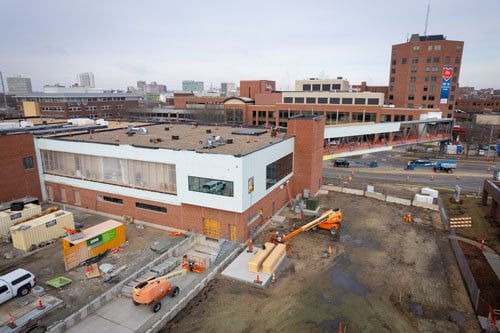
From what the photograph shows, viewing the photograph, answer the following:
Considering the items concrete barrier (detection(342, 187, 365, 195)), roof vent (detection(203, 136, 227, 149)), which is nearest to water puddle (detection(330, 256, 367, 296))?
roof vent (detection(203, 136, 227, 149))

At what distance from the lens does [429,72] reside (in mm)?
92750

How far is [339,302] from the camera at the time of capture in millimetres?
21188

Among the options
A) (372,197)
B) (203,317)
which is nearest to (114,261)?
(203,317)

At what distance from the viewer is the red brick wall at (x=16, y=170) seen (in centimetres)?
3444

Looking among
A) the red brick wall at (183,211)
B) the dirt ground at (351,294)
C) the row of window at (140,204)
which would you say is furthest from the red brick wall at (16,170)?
the dirt ground at (351,294)

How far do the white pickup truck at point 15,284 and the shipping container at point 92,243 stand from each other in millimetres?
2652

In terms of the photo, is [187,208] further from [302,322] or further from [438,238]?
[438,238]

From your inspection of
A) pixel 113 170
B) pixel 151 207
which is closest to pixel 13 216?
pixel 113 170

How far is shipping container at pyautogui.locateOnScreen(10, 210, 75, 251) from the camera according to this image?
27125 millimetres

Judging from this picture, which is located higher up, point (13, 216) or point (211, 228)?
point (13, 216)

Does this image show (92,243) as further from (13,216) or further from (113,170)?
(13,216)

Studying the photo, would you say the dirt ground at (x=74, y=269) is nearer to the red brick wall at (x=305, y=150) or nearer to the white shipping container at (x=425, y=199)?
the red brick wall at (x=305, y=150)

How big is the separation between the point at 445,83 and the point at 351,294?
90600 mm

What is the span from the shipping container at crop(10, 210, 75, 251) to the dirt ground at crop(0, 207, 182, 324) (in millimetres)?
751
